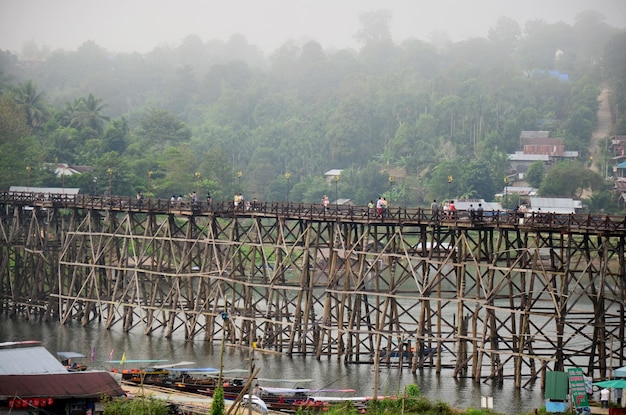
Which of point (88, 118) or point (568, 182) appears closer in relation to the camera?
point (568, 182)

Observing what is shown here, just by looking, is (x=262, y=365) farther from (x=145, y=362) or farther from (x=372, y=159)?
(x=372, y=159)

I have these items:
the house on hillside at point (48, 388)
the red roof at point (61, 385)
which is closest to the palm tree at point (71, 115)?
the house on hillside at point (48, 388)

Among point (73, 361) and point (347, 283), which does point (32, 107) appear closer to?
point (73, 361)

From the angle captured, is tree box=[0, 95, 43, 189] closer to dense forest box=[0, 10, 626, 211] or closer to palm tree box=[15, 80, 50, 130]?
dense forest box=[0, 10, 626, 211]

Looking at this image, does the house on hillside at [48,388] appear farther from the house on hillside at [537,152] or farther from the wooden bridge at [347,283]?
the house on hillside at [537,152]

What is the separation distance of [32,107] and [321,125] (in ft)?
114

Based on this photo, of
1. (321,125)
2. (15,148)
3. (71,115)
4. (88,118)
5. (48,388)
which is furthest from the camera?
(321,125)

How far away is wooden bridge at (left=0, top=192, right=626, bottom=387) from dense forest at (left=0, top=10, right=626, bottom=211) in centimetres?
1919

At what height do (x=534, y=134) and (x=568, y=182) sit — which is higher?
(x=534, y=134)

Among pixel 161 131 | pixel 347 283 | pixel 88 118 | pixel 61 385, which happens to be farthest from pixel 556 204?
pixel 61 385

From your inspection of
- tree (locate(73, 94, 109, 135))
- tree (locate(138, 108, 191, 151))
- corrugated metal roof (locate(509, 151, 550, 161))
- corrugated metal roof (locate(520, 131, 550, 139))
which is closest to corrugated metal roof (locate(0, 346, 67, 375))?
tree (locate(138, 108, 191, 151))

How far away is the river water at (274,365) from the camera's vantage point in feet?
145

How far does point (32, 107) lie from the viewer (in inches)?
4599

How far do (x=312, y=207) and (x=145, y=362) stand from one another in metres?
9.57
